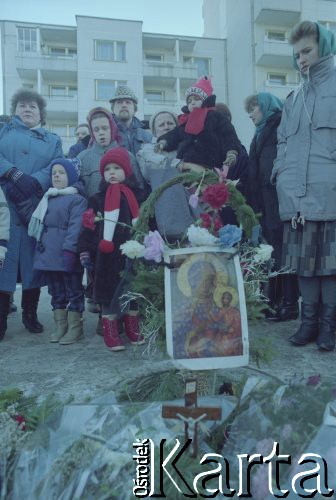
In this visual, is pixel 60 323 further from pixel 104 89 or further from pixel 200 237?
pixel 104 89

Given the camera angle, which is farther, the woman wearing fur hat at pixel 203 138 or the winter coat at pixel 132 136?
the winter coat at pixel 132 136

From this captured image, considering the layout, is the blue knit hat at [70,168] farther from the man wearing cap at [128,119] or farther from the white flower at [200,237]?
the white flower at [200,237]

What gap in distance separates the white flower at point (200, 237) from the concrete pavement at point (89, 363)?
0.44 m

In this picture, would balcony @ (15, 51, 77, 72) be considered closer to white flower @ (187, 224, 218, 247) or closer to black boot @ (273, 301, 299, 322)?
black boot @ (273, 301, 299, 322)

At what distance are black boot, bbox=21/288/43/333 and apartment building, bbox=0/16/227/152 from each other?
19.3 m

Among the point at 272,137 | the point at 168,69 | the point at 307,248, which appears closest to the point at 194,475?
the point at 307,248

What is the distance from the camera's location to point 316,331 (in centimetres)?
329

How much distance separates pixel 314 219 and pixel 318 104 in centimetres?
75

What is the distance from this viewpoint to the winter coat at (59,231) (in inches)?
143

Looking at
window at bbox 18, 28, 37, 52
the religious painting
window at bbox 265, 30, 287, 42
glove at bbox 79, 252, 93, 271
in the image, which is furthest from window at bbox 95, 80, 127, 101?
the religious painting

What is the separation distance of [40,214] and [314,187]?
78.8 inches

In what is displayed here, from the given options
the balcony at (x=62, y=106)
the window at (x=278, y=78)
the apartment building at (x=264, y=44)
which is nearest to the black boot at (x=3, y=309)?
the apartment building at (x=264, y=44)

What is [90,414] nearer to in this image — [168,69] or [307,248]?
[307,248]

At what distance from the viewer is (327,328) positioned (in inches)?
123
